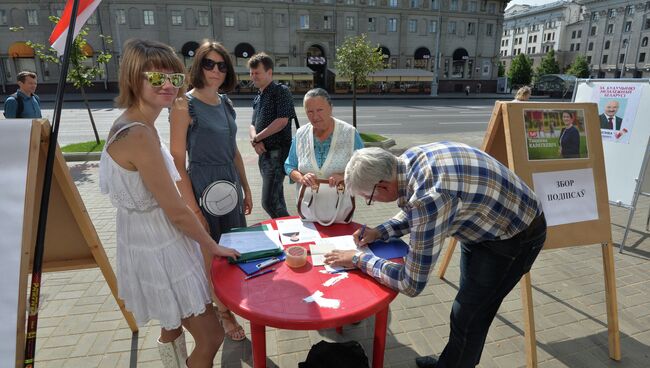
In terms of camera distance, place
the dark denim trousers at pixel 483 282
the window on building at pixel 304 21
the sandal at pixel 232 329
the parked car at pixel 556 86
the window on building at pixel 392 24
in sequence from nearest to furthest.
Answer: the dark denim trousers at pixel 483 282
the sandal at pixel 232 329
the window on building at pixel 304 21
the parked car at pixel 556 86
the window on building at pixel 392 24

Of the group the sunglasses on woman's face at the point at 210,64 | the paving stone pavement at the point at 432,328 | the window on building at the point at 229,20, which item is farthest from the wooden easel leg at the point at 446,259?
the window on building at the point at 229,20

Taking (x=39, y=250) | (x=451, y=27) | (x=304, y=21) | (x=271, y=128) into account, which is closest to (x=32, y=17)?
(x=304, y=21)

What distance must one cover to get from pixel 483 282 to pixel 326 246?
0.92 metres

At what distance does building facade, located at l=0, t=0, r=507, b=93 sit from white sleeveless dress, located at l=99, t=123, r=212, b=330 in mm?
33231

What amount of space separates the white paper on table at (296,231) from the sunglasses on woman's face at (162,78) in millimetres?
1154

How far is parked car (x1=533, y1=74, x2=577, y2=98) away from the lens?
36.2m

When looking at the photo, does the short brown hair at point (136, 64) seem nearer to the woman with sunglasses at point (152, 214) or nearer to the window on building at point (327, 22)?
the woman with sunglasses at point (152, 214)

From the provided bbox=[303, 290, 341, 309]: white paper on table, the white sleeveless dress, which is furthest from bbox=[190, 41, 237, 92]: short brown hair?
bbox=[303, 290, 341, 309]: white paper on table

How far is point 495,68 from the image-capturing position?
40.3m

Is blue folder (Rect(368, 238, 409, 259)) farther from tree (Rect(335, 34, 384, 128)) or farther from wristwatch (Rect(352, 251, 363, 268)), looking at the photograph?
tree (Rect(335, 34, 384, 128))

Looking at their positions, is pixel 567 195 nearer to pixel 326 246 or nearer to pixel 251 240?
pixel 326 246

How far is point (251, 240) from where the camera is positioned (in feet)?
7.47

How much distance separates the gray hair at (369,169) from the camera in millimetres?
1694

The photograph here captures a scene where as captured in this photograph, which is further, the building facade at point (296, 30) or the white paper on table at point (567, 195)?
the building facade at point (296, 30)
